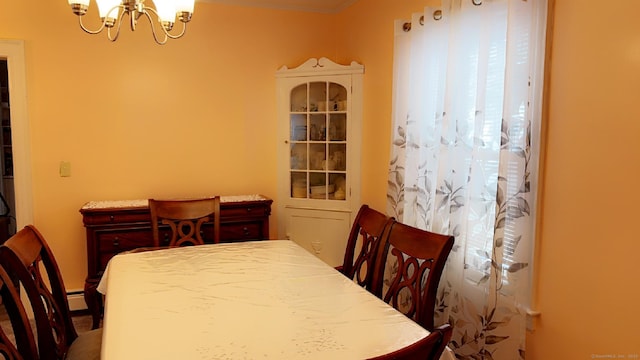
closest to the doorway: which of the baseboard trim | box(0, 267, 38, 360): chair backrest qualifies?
the baseboard trim

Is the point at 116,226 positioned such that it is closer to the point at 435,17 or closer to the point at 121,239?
the point at 121,239

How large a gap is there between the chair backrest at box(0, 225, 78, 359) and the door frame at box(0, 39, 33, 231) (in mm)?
1656

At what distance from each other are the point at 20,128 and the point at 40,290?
199 centimetres

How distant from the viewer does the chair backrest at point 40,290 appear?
1538 mm

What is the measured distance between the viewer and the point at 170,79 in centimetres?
344

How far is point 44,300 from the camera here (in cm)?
172

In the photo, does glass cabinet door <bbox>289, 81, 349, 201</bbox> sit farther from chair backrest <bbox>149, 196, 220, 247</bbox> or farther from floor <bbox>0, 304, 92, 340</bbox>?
floor <bbox>0, 304, 92, 340</bbox>

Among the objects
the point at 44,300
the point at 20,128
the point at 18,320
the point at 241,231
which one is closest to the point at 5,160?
the point at 20,128

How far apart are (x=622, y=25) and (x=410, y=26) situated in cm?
Result: 137

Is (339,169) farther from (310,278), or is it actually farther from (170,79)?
(310,278)

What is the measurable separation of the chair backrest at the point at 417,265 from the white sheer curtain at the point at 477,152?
40 cm

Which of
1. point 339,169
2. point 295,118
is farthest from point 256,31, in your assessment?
point 339,169

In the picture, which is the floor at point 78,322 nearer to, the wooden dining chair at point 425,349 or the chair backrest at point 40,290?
the chair backrest at point 40,290

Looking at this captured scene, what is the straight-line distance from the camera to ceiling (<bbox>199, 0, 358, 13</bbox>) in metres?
3.55
